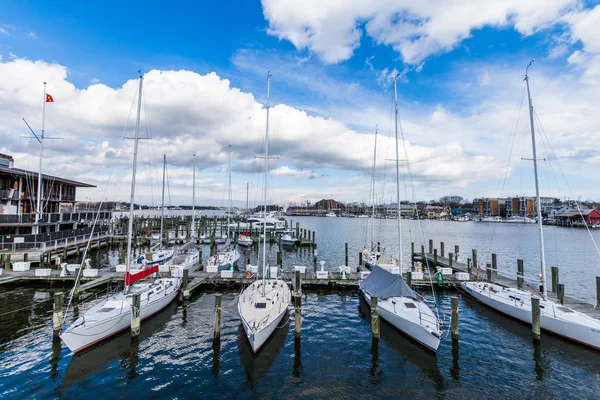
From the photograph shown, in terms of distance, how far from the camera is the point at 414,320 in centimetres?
1672

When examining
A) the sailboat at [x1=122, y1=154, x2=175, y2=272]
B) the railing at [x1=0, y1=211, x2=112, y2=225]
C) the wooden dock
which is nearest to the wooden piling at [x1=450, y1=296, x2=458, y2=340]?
the wooden dock

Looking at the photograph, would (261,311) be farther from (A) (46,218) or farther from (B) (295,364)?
(A) (46,218)

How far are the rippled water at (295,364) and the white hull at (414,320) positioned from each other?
2.00 ft

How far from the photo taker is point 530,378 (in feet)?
45.0

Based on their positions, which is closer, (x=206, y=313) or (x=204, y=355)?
(x=204, y=355)

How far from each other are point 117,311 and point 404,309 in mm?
16738

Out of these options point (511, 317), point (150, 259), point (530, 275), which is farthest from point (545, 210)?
point (150, 259)

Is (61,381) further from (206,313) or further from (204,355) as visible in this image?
(206,313)

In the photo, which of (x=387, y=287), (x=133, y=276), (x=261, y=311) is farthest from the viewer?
(x=387, y=287)

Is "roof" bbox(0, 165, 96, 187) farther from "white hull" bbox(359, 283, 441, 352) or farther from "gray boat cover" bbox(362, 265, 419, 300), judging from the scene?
"white hull" bbox(359, 283, 441, 352)

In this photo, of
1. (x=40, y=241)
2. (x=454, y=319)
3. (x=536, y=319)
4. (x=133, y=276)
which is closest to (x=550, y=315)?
(x=536, y=319)

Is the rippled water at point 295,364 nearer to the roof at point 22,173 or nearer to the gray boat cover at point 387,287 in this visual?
the gray boat cover at point 387,287

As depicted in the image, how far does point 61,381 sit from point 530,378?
20.8 m

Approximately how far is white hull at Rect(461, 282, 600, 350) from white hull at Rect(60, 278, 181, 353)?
2386 centimetres
